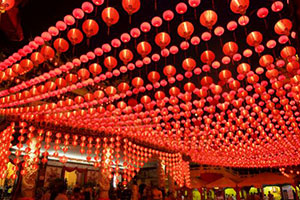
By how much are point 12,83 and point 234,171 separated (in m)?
27.9

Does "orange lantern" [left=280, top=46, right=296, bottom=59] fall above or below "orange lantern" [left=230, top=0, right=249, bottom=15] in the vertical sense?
below

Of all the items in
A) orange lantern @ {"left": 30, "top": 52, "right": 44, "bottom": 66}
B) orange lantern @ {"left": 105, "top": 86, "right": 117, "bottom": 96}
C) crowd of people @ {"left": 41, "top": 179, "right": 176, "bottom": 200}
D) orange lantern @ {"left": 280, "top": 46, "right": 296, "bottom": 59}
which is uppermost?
orange lantern @ {"left": 30, "top": 52, "right": 44, "bottom": 66}

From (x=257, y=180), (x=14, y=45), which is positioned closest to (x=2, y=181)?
(x=14, y=45)

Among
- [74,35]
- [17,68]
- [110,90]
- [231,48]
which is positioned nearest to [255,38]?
[231,48]

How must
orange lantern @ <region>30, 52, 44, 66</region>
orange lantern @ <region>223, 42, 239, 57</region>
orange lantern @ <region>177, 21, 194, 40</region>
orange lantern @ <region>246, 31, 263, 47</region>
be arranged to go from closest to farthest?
orange lantern @ <region>177, 21, 194, 40</region> → orange lantern @ <region>246, 31, 263, 47</region> → orange lantern @ <region>223, 42, 239, 57</region> → orange lantern @ <region>30, 52, 44, 66</region>

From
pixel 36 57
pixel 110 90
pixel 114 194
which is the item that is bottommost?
pixel 114 194

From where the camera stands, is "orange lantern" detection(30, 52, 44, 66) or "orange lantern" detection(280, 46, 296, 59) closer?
"orange lantern" detection(280, 46, 296, 59)

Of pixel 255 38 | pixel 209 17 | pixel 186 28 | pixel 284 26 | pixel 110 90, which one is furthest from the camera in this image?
pixel 110 90

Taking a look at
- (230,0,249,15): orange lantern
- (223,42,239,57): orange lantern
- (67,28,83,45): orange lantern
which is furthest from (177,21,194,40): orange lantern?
(67,28,83,45): orange lantern

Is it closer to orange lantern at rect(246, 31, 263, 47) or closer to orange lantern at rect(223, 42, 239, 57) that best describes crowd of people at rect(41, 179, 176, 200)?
orange lantern at rect(223, 42, 239, 57)

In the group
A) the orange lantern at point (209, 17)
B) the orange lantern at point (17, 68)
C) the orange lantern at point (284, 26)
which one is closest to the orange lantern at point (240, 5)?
the orange lantern at point (209, 17)

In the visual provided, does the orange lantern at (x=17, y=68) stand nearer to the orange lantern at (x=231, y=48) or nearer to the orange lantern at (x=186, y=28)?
the orange lantern at (x=186, y=28)

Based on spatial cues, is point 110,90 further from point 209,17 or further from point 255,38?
point 255,38

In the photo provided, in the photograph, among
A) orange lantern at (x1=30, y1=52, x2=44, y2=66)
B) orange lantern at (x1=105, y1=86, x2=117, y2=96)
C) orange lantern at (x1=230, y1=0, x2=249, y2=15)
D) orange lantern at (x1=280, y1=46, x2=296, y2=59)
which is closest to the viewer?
orange lantern at (x1=230, y1=0, x2=249, y2=15)
